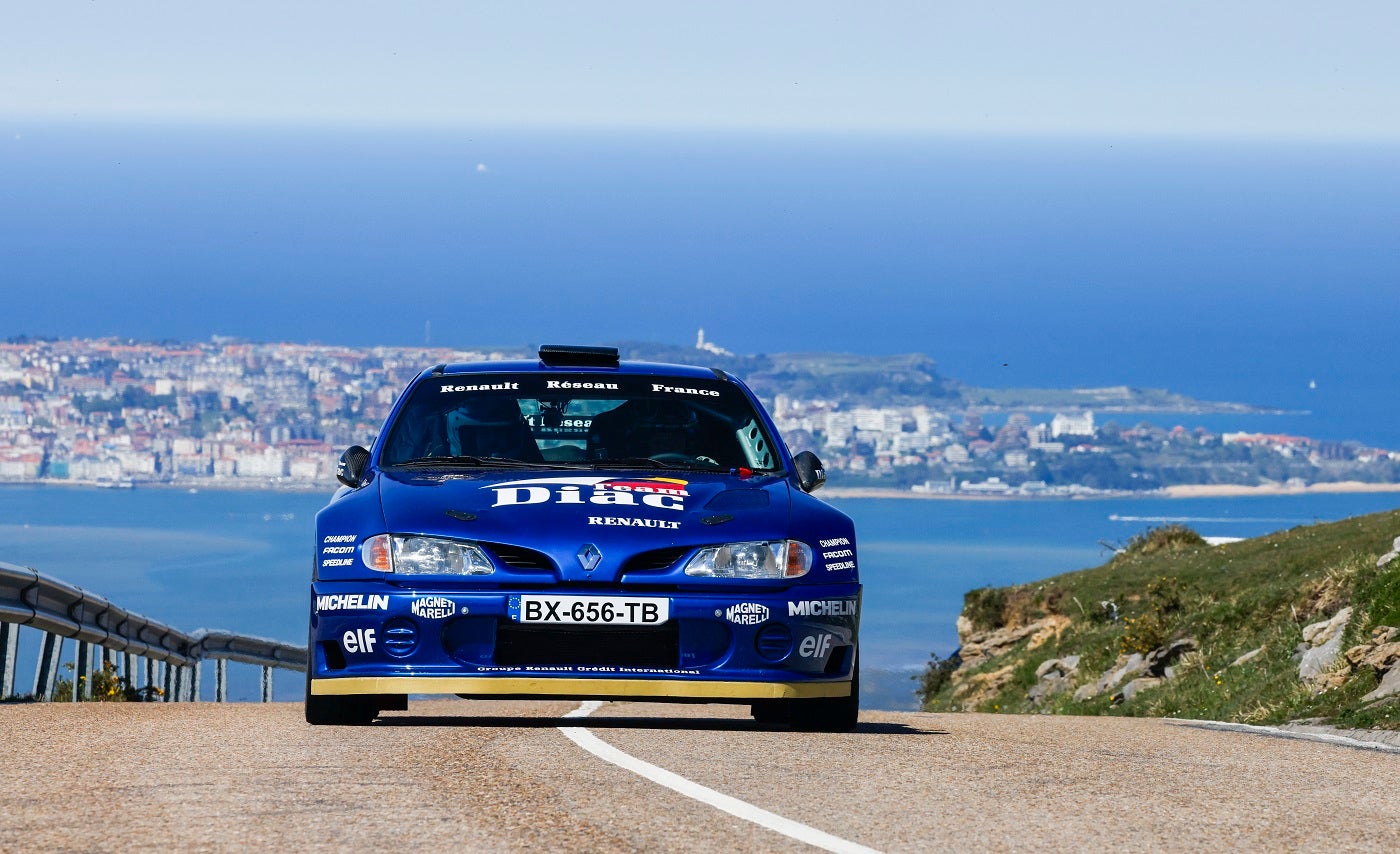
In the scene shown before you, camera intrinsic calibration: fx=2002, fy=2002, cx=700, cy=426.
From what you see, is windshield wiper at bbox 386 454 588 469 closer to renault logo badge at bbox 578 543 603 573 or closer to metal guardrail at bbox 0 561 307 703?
renault logo badge at bbox 578 543 603 573

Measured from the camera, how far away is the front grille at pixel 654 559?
8.05 meters

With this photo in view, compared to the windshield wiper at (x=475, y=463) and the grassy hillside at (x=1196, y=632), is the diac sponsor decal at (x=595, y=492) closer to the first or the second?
the windshield wiper at (x=475, y=463)

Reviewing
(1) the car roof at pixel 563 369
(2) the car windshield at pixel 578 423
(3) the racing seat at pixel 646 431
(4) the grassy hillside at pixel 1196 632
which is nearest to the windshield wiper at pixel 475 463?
(2) the car windshield at pixel 578 423

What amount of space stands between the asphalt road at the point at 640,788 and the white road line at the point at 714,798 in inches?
2.3

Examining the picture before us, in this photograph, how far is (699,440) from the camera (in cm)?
980

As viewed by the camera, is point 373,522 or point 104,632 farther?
point 104,632

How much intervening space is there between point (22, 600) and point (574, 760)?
7.36 metres

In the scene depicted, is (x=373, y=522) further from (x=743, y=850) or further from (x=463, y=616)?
(x=743, y=850)

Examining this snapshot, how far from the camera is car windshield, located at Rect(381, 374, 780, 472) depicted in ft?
31.4

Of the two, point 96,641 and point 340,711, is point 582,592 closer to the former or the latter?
point 340,711

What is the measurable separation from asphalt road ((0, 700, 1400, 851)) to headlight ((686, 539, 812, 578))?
72 cm

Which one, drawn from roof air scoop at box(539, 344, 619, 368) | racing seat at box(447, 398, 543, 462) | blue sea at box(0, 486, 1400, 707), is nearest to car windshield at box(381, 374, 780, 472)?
racing seat at box(447, 398, 543, 462)

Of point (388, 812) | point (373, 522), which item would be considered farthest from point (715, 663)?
point (388, 812)

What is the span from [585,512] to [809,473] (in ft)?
5.06
